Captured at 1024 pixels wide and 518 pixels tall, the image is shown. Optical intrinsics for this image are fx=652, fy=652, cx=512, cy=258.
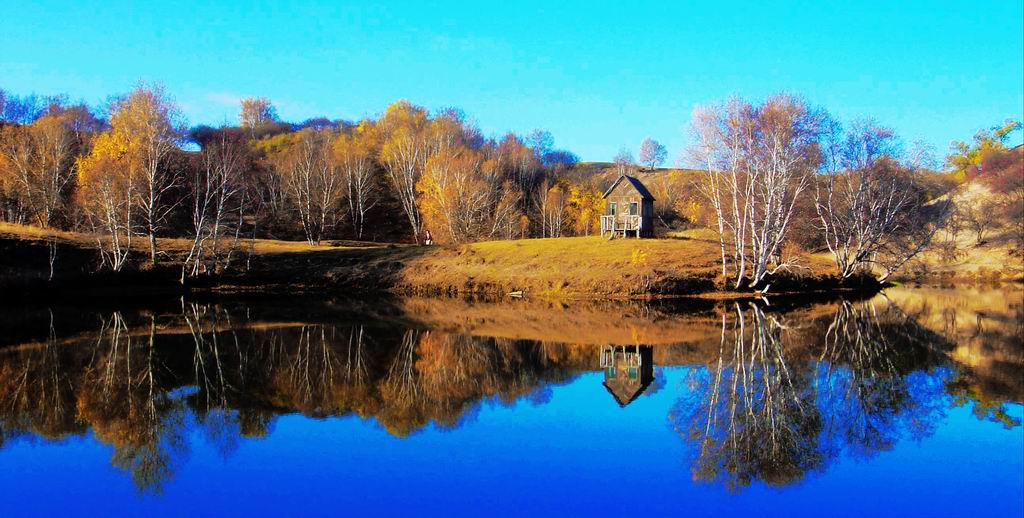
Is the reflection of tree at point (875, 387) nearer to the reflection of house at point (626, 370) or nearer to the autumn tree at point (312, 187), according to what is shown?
the reflection of house at point (626, 370)

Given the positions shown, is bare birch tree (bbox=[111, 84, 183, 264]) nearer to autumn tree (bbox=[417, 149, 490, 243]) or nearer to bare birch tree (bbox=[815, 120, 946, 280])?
autumn tree (bbox=[417, 149, 490, 243])

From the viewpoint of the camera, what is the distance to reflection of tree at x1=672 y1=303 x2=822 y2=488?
33.2ft

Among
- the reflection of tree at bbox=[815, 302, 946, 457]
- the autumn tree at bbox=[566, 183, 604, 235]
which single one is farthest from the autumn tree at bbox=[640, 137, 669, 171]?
the reflection of tree at bbox=[815, 302, 946, 457]

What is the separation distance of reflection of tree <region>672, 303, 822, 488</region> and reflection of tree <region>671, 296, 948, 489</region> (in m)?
0.02

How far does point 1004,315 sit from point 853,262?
17.1 m

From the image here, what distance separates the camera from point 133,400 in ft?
46.6

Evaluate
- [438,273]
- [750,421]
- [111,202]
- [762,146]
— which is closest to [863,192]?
[762,146]

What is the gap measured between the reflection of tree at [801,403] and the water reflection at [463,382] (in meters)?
0.05

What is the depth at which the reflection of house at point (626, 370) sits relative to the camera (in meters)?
15.7

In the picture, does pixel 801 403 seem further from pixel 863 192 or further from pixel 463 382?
pixel 863 192

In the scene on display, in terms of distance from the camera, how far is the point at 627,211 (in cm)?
5538

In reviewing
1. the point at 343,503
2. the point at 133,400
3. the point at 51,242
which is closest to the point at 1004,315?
the point at 343,503

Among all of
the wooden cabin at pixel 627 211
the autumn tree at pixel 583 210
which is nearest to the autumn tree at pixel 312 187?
the autumn tree at pixel 583 210

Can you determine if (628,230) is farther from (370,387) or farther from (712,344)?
(370,387)
